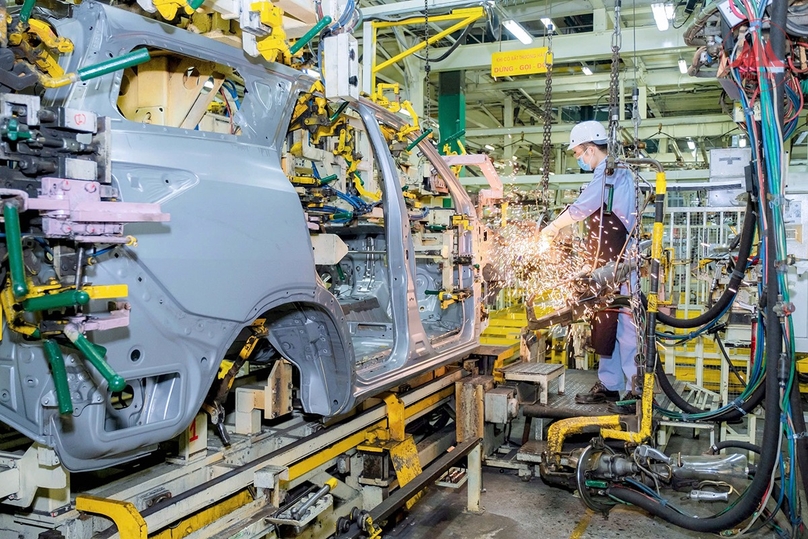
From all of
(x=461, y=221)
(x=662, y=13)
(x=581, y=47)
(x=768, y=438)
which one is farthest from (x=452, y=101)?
(x=768, y=438)

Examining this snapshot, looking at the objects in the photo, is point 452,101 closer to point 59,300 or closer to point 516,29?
point 516,29

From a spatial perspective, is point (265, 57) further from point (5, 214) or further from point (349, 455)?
point (349, 455)

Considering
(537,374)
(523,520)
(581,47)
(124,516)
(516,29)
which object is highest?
(581,47)

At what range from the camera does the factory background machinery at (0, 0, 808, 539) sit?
7.15 feet

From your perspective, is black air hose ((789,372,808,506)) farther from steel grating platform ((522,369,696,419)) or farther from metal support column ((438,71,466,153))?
metal support column ((438,71,466,153))

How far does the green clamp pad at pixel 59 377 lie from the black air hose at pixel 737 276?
10.9 ft

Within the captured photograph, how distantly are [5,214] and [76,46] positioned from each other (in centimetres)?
75

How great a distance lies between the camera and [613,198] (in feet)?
18.0

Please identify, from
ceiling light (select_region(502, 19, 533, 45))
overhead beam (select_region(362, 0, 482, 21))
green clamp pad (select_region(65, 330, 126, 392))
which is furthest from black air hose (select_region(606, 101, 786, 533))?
ceiling light (select_region(502, 19, 533, 45))

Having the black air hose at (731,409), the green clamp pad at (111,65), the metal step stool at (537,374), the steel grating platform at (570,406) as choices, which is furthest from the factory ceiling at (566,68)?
Answer: the green clamp pad at (111,65)

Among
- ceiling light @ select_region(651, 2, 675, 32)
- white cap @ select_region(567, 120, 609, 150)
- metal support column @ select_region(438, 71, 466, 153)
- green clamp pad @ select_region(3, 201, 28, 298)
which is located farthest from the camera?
metal support column @ select_region(438, 71, 466, 153)

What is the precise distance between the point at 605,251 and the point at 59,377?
4525 mm

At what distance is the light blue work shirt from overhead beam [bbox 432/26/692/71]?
440 centimetres

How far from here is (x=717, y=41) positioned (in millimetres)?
3629
